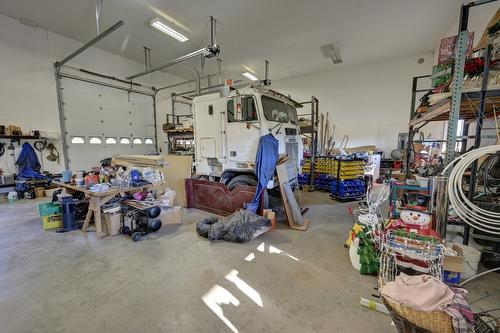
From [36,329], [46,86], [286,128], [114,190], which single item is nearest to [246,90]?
[286,128]

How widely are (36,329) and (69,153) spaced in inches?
263

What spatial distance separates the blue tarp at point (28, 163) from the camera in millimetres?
5636

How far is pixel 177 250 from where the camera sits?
9.23 feet

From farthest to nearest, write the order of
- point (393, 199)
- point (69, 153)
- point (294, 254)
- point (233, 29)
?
point (69, 153) < point (233, 29) < point (393, 199) < point (294, 254)

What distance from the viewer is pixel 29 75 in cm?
568

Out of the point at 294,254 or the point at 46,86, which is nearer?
the point at 294,254

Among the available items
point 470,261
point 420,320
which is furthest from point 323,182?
point 420,320

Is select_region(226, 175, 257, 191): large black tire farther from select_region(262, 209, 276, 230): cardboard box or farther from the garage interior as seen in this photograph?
select_region(262, 209, 276, 230): cardboard box

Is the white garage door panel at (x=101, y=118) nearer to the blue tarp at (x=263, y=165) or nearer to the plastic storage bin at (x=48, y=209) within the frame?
the plastic storage bin at (x=48, y=209)

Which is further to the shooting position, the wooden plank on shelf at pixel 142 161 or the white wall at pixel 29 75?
the white wall at pixel 29 75

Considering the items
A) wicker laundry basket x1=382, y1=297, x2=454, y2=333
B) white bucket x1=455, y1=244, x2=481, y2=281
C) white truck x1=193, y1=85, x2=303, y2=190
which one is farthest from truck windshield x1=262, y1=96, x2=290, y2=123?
wicker laundry basket x1=382, y1=297, x2=454, y2=333

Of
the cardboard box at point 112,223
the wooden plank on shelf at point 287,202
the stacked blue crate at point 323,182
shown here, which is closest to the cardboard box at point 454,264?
the wooden plank on shelf at point 287,202

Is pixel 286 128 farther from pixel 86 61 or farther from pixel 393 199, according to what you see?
pixel 86 61

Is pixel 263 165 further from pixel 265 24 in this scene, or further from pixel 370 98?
pixel 370 98
